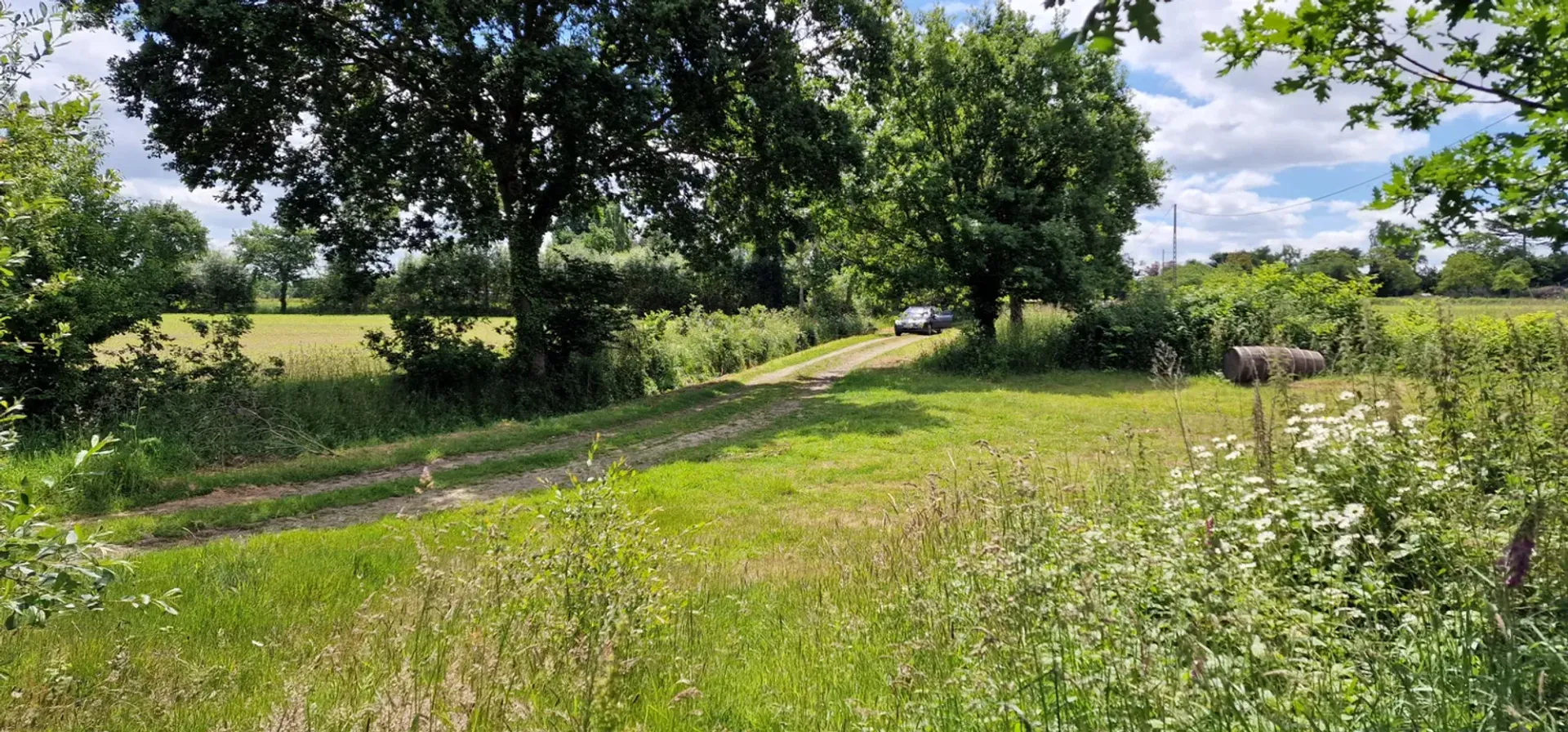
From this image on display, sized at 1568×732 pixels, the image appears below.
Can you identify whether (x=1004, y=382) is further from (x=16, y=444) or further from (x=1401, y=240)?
(x=16, y=444)

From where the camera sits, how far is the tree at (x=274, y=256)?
57.8m

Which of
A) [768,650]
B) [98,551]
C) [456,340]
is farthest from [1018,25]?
[98,551]

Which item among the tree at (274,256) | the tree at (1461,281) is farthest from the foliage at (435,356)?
the tree at (1461,281)

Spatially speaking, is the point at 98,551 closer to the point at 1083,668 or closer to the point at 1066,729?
the point at 1066,729

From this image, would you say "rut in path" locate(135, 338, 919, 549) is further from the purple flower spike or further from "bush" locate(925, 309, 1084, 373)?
"bush" locate(925, 309, 1084, 373)

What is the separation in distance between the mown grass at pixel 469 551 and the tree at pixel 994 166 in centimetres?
1194


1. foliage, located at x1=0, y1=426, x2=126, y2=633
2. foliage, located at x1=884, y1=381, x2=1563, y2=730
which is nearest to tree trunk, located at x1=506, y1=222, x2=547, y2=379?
foliage, located at x1=884, y1=381, x2=1563, y2=730

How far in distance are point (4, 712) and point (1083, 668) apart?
462cm

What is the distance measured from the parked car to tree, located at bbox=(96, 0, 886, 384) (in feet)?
66.9

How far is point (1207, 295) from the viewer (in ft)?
70.3

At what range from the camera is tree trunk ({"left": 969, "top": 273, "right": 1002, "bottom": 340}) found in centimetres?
2230

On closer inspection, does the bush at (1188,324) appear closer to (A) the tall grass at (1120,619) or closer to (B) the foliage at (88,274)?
(A) the tall grass at (1120,619)

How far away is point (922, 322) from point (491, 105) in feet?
87.1

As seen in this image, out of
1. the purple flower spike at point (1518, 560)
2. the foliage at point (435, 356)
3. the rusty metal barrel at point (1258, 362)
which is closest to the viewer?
the purple flower spike at point (1518, 560)
